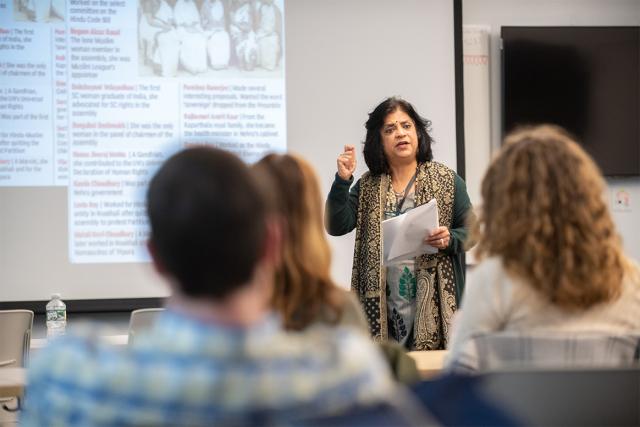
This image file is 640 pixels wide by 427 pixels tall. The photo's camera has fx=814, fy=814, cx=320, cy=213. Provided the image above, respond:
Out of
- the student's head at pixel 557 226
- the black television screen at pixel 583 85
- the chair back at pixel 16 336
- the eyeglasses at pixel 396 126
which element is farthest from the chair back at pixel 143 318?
the black television screen at pixel 583 85

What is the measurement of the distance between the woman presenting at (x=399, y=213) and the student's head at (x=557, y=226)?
1.58 meters

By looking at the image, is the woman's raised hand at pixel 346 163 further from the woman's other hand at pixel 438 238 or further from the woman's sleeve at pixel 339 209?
the woman's other hand at pixel 438 238

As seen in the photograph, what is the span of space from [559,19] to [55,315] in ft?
11.4

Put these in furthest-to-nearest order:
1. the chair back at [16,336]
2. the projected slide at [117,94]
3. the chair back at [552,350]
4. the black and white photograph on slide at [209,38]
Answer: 1. the black and white photograph on slide at [209,38]
2. the projected slide at [117,94]
3. the chair back at [16,336]
4. the chair back at [552,350]

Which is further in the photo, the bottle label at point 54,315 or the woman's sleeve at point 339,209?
the bottle label at point 54,315

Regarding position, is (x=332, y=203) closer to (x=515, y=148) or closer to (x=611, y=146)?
(x=515, y=148)

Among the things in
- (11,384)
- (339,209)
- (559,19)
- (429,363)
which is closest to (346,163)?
(339,209)

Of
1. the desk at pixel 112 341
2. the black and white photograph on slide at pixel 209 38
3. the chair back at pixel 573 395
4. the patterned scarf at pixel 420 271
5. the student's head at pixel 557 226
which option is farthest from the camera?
the black and white photograph on slide at pixel 209 38

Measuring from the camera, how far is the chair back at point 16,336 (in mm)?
3602

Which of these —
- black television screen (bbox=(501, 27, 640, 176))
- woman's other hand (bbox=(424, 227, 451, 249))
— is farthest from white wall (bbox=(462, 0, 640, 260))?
woman's other hand (bbox=(424, 227, 451, 249))

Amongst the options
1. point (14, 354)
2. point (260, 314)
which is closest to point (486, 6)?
point (14, 354)

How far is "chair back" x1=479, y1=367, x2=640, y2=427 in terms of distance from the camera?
3.43 feet

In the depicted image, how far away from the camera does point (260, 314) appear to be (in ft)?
2.88

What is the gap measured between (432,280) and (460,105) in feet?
5.89
